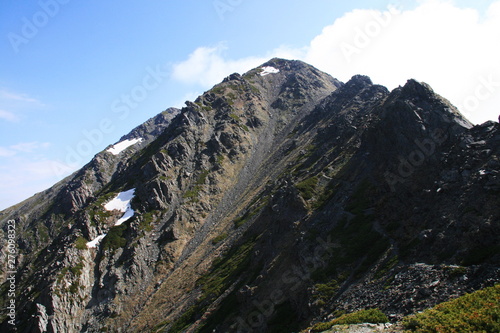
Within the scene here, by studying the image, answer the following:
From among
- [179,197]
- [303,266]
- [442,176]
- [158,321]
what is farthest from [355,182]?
[179,197]

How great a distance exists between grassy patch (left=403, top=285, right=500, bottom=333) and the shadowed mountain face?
95.2 inches

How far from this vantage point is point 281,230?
174 ft

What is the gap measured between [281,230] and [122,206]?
7811cm

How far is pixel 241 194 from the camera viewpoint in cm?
10844

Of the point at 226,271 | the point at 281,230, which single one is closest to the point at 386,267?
the point at 281,230

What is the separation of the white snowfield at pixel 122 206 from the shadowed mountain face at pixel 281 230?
823 millimetres

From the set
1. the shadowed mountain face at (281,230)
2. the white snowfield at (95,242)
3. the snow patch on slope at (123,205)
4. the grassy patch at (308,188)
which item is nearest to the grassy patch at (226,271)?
the shadowed mountain face at (281,230)

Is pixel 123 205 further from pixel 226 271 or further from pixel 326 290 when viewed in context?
pixel 326 290

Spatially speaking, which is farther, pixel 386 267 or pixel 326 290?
pixel 326 290

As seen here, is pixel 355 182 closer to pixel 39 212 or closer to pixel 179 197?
pixel 179 197

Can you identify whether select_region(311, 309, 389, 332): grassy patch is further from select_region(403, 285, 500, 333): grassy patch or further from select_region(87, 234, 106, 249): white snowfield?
select_region(87, 234, 106, 249): white snowfield

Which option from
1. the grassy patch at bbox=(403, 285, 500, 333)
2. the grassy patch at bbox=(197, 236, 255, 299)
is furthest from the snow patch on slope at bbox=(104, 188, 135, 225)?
the grassy patch at bbox=(403, 285, 500, 333)

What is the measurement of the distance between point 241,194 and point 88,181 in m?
113

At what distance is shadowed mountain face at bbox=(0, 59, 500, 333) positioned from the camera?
2756 cm
